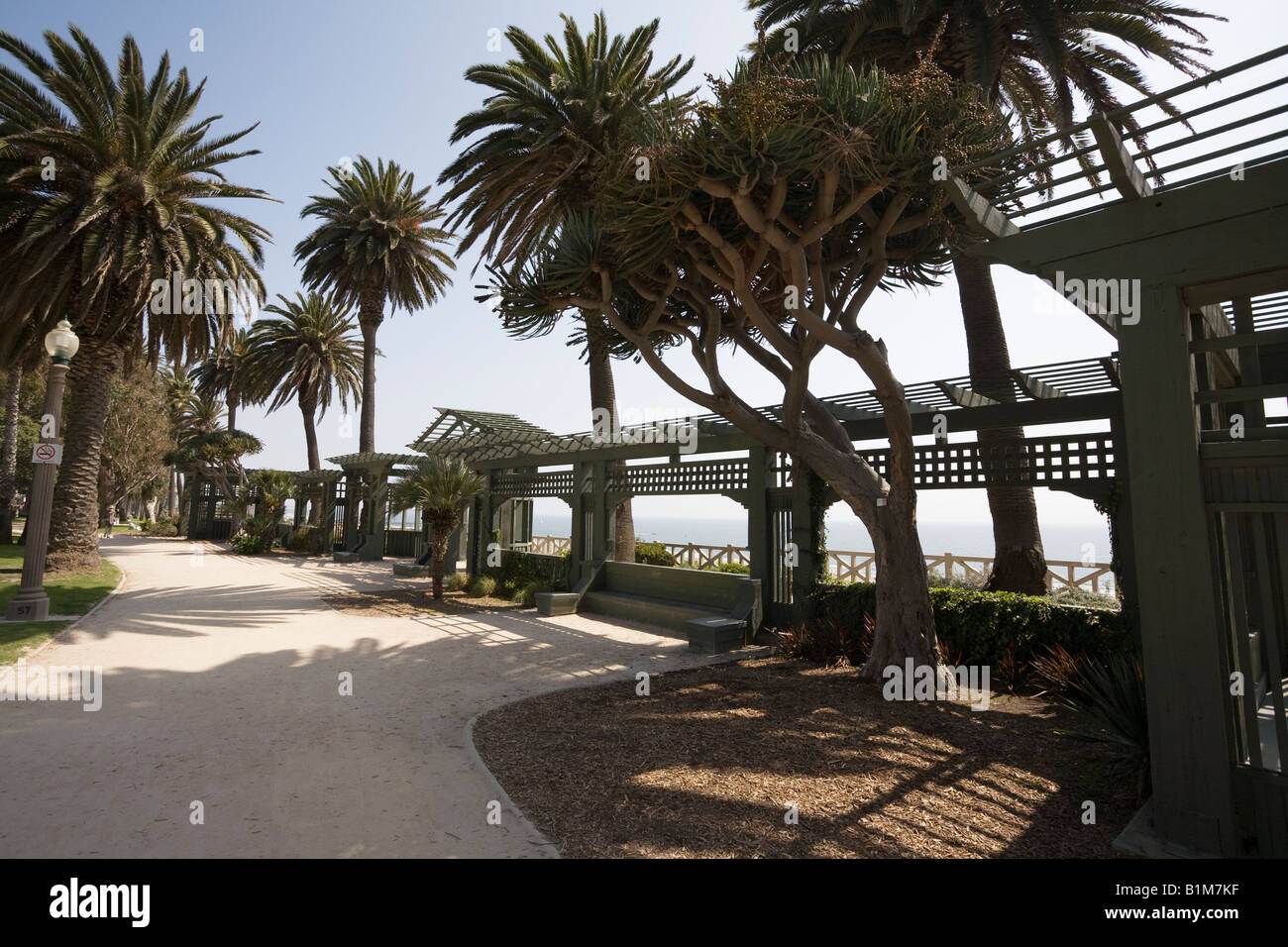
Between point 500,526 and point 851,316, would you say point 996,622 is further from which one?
point 500,526

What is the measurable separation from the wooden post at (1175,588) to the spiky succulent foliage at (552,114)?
12.8 metres

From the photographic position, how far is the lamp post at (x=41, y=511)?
9.68 metres

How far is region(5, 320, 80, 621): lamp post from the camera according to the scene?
968 centimetres

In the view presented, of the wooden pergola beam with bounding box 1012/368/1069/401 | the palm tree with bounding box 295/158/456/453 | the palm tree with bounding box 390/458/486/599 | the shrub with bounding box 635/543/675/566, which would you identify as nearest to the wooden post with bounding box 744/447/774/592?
the wooden pergola beam with bounding box 1012/368/1069/401

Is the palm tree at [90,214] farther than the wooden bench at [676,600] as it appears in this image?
Yes

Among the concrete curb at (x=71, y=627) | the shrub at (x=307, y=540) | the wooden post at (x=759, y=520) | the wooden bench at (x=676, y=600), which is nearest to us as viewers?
the concrete curb at (x=71, y=627)

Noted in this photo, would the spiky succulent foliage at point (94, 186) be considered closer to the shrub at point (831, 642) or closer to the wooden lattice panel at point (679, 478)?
the wooden lattice panel at point (679, 478)

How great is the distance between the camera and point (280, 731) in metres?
5.46

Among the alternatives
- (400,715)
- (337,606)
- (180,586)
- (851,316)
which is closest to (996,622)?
(851,316)

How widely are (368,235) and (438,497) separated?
55.8ft

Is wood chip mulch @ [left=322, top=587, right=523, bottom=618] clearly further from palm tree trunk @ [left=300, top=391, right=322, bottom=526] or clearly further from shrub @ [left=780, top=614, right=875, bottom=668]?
palm tree trunk @ [left=300, top=391, right=322, bottom=526]

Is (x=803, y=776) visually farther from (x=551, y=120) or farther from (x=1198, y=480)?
(x=551, y=120)

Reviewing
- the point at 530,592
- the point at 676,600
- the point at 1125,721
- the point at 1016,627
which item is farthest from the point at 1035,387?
the point at 530,592

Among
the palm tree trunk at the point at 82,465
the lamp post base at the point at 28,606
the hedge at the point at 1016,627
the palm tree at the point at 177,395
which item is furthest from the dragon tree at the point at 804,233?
the palm tree at the point at 177,395
